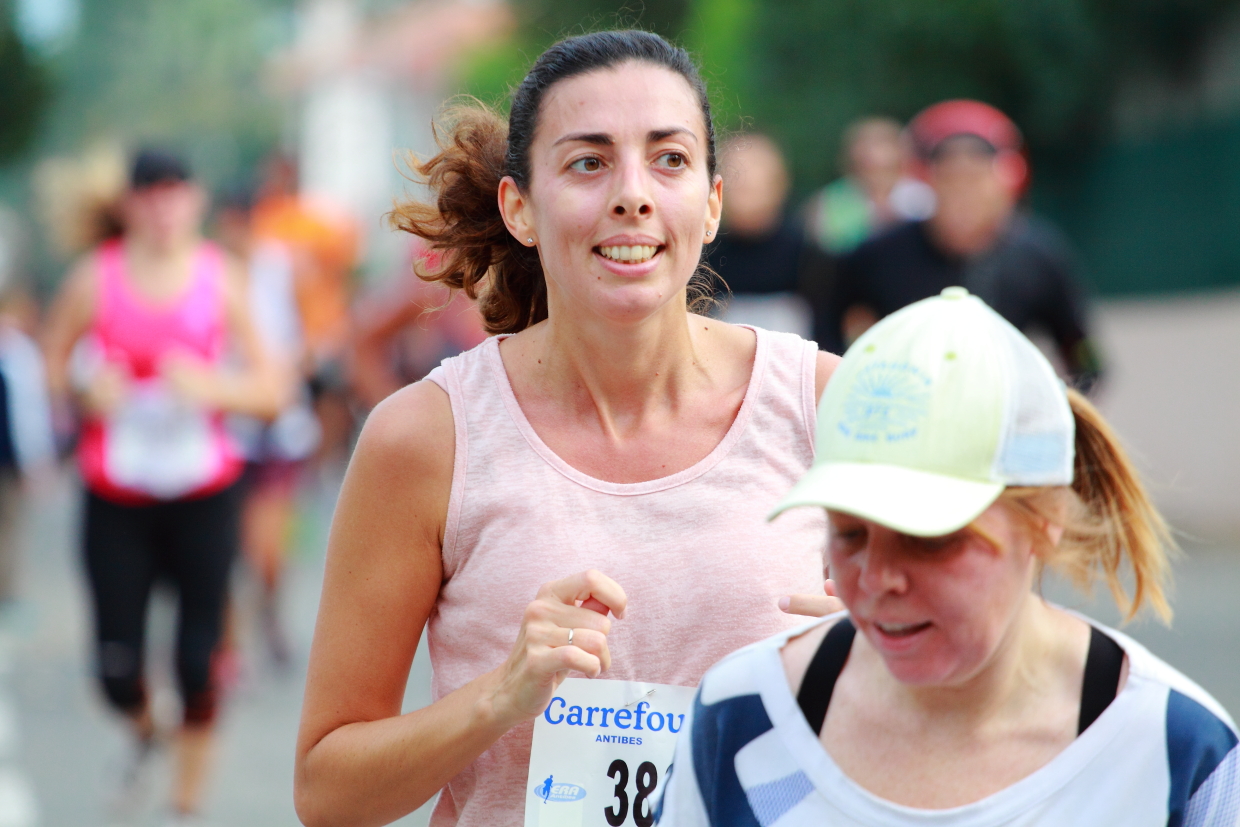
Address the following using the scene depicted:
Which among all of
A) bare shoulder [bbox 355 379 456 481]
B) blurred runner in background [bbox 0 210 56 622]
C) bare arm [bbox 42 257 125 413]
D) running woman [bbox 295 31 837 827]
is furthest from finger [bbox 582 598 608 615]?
blurred runner in background [bbox 0 210 56 622]

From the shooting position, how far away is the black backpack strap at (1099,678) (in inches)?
69.2

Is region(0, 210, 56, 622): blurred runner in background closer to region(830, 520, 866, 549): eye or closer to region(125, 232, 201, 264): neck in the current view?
region(125, 232, 201, 264): neck

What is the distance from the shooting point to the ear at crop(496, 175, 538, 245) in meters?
2.73

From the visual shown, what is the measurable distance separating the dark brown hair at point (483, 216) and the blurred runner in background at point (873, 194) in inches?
250

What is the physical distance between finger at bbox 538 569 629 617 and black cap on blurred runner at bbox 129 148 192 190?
447 centimetres

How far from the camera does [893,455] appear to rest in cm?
168

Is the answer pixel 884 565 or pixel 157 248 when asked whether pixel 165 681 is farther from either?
pixel 884 565

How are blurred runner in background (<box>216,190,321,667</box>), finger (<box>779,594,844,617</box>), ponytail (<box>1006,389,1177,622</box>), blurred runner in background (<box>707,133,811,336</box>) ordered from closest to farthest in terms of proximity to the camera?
1. ponytail (<box>1006,389,1177,622</box>)
2. finger (<box>779,594,844,617</box>)
3. blurred runner in background (<box>707,133,811,336</box>)
4. blurred runner in background (<box>216,190,321,667</box>)

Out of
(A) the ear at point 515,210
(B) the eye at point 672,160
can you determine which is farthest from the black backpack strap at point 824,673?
(A) the ear at point 515,210

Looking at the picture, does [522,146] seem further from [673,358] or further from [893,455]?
[893,455]

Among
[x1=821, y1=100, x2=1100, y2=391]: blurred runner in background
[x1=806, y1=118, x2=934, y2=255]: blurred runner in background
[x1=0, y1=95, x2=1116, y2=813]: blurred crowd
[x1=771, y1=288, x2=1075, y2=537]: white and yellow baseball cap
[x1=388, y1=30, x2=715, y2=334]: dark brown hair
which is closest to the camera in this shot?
[x1=771, y1=288, x2=1075, y2=537]: white and yellow baseball cap

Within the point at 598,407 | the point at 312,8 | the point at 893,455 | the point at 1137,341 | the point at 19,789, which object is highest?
the point at 312,8

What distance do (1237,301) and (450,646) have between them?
9754 mm

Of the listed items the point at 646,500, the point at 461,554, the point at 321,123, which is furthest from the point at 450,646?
the point at 321,123
